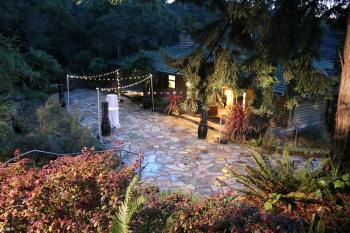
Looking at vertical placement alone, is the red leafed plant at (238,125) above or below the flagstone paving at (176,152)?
above

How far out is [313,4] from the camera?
5.48 metres

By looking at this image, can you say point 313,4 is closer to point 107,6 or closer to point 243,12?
point 243,12

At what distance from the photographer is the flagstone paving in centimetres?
788

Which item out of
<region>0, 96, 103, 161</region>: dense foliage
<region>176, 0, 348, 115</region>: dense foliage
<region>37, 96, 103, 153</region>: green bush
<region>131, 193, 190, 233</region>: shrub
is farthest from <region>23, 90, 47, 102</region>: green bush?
<region>131, 193, 190, 233</region>: shrub

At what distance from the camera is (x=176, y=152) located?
10.1m

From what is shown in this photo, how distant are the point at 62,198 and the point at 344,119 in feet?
13.9

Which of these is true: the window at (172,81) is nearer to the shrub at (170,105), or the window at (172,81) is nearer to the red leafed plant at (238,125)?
the shrub at (170,105)

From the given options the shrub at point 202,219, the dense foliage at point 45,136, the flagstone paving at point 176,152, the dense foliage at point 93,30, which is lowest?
the flagstone paving at point 176,152

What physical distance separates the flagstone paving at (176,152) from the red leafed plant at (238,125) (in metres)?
0.52

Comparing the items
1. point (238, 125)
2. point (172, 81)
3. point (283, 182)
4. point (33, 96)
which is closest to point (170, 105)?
point (172, 81)

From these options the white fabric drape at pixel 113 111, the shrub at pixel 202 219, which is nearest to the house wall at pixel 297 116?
the white fabric drape at pixel 113 111

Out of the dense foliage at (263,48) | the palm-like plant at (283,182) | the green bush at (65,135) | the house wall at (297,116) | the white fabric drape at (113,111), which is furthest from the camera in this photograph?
the white fabric drape at (113,111)

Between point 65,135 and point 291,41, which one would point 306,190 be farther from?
point 65,135

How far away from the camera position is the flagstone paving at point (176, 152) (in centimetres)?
788
